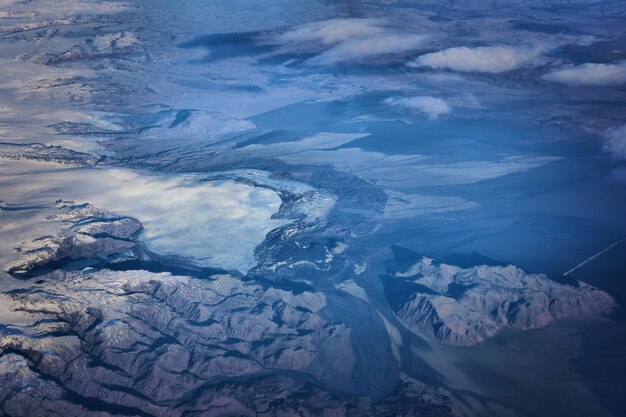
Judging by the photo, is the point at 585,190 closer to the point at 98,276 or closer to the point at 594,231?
the point at 594,231

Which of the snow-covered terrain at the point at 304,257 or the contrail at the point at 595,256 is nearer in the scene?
the snow-covered terrain at the point at 304,257

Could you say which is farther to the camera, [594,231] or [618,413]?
[594,231]

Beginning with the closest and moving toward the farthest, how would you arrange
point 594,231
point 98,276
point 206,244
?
point 98,276 < point 206,244 < point 594,231

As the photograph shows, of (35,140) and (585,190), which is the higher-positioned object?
(35,140)

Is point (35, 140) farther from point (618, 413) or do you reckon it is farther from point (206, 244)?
point (618, 413)

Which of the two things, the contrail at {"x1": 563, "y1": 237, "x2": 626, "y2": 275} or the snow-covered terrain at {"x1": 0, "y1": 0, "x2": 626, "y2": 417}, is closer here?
the snow-covered terrain at {"x1": 0, "y1": 0, "x2": 626, "y2": 417}

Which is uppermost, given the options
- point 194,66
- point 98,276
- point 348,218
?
point 194,66

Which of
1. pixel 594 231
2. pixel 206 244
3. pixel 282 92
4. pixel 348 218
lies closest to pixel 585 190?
pixel 594 231

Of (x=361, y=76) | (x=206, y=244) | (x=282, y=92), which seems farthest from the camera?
(x=361, y=76)

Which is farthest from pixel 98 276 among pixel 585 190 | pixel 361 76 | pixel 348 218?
pixel 361 76
